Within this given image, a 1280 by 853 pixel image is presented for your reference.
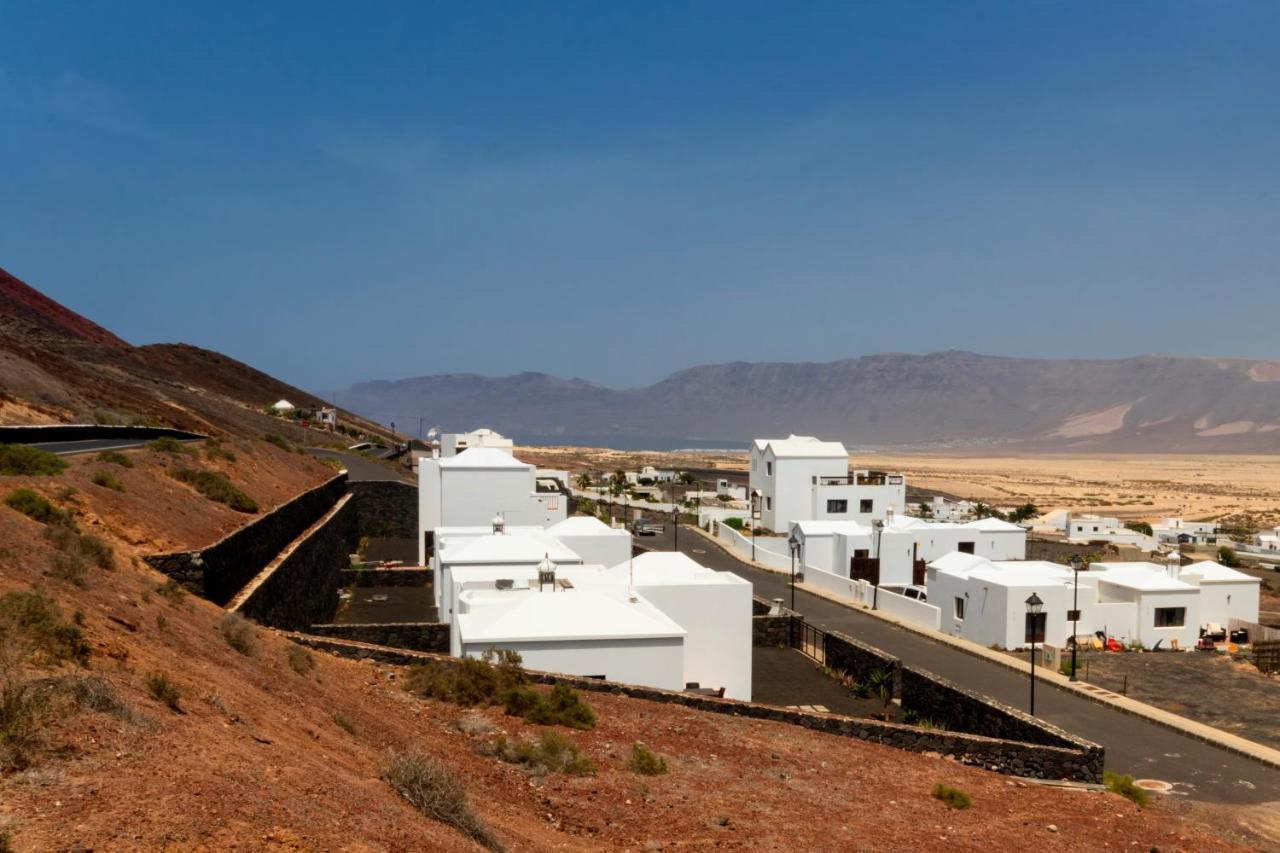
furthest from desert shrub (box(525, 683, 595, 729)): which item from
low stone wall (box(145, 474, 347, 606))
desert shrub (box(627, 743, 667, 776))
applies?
low stone wall (box(145, 474, 347, 606))

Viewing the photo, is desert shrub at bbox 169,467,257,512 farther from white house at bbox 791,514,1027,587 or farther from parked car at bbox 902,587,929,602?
parked car at bbox 902,587,929,602

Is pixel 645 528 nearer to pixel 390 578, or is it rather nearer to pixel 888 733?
pixel 390 578

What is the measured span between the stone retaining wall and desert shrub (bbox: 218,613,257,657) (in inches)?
690

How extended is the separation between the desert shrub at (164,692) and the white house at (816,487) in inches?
1646

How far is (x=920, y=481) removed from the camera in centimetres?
12788

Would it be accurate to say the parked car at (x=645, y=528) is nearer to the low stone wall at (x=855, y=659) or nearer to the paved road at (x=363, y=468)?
the paved road at (x=363, y=468)

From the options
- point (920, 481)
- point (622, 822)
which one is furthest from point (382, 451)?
point (920, 481)

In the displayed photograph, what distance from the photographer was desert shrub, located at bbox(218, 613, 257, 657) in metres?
12.2

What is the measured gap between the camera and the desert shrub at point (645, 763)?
1125 cm

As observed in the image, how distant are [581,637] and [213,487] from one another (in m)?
13.0

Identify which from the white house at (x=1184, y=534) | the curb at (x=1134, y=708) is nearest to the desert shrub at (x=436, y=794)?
the curb at (x=1134, y=708)

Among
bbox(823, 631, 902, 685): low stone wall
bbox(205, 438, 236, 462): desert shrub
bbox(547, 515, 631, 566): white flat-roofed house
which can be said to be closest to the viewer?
bbox(823, 631, 902, 685): low stone wall

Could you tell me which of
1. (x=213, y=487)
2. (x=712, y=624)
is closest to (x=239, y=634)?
(x=712, y=624)

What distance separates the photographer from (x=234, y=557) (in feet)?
58.0
